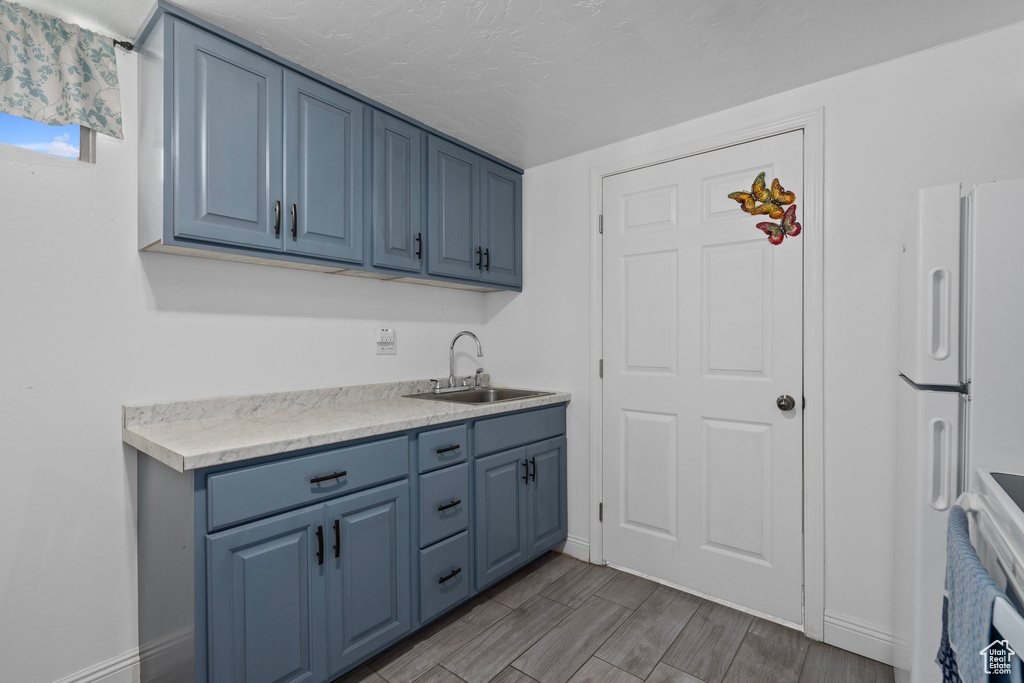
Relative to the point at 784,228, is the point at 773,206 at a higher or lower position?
higher

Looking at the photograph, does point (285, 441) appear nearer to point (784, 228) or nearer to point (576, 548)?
point (576, 548)

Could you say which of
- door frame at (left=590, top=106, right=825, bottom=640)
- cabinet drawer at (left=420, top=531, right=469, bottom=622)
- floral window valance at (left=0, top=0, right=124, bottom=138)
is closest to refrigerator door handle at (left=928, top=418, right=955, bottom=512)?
door frame at (left=590, top=106, right=825, bottom=640)

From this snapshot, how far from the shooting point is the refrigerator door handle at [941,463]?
3.99ft

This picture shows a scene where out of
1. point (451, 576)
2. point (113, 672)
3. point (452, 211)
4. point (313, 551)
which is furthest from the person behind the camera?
point (452, 211)

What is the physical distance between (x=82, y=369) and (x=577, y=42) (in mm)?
2053

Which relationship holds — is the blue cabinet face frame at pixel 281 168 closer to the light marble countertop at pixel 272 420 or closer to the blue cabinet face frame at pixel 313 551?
the light marble countertop at pixel 272 420

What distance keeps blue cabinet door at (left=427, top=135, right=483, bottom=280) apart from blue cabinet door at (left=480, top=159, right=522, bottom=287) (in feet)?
0.16

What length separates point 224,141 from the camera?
1656mm

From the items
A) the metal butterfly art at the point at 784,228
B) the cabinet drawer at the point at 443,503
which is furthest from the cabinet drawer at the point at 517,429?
the metal butterfly art at the point at 784,228

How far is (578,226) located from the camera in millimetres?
2721

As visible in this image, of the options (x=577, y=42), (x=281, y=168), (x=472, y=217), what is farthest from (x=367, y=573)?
(x=577, y=42)

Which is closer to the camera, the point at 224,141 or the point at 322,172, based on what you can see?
the point at 224,141

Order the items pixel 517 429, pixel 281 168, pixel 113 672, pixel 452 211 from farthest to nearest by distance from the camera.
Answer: pixel 452 211 < pixel 517 429 < pixel 281 168 < pixel 113 672

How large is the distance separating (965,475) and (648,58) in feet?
5.44
